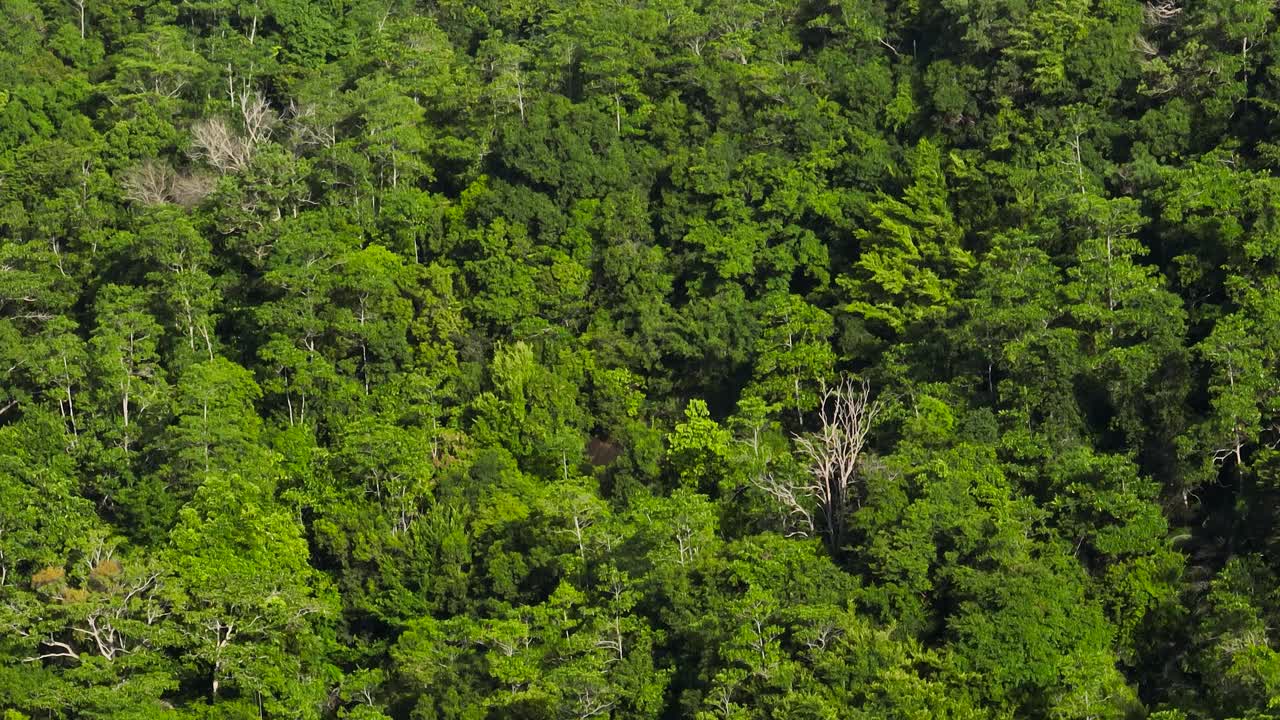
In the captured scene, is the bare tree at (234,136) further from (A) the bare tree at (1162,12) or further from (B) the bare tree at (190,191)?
(A) the bare tree at (1162,12)

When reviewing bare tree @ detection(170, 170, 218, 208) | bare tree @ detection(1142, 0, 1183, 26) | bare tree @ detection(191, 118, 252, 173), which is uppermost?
bare tree @ detection(1142, 0, 1183, 26)

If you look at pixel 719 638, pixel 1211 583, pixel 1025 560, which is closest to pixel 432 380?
pixel 719 638

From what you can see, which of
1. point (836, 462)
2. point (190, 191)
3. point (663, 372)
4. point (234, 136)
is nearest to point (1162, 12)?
point (663, 372)

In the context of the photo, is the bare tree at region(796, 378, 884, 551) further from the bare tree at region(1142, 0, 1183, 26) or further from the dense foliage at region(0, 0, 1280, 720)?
the bare tree at region(1142, 0, 1183, 26)

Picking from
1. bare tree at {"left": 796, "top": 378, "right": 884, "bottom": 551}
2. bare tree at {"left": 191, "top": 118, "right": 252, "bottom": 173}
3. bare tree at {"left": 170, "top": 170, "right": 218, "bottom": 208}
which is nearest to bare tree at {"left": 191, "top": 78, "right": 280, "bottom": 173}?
bare tree at {"left": 191, "top": 118, "right": 252, "bottom": 173}

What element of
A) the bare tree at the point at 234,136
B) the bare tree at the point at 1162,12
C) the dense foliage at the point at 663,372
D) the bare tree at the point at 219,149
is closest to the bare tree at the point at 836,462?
the dense foliage at the point at 663,372

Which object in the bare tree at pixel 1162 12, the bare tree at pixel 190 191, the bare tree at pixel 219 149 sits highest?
the bare tree at pixel 1162 12
